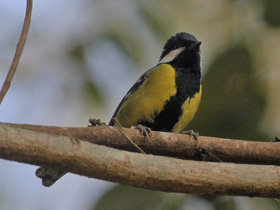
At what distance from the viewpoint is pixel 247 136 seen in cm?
422

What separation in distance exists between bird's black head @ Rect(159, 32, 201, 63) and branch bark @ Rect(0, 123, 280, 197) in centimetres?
195

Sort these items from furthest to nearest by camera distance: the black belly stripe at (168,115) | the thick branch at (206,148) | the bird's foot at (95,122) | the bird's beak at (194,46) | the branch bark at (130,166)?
the bird's beak at (194,46) → the black belly stripe at (168,115) → the thick branch at (206,148) → the bird's foot at (95,122) → the branch bark at (130,166)

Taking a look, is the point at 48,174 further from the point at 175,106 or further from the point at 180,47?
the point at 180,47

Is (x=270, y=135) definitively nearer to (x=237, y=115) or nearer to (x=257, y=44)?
(x=237, y=115)

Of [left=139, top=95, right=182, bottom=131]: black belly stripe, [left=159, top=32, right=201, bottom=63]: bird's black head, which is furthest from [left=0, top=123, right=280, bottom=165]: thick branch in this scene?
[left=159, top=32, right=201, bottom=63]: bird's black head

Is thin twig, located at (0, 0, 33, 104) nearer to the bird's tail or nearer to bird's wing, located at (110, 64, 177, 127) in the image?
the bird's tail

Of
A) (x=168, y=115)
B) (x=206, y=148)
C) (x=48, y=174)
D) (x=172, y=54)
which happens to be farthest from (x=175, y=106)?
(x=48, y=174)

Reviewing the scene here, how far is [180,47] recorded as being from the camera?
484 centimetres

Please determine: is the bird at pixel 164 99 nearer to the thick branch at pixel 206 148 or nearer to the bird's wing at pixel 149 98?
the bird's wing at pixel 149 98

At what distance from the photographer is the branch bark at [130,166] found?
90.4 inches

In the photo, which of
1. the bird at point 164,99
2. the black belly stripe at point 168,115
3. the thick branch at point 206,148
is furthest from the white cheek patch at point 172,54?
the thick branch at point 206,148

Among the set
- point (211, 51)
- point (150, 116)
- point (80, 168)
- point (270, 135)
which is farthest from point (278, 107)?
point (80, 168)

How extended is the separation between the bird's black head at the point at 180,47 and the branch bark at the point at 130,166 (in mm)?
1955

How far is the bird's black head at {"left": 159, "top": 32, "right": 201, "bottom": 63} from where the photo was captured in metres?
4.78
